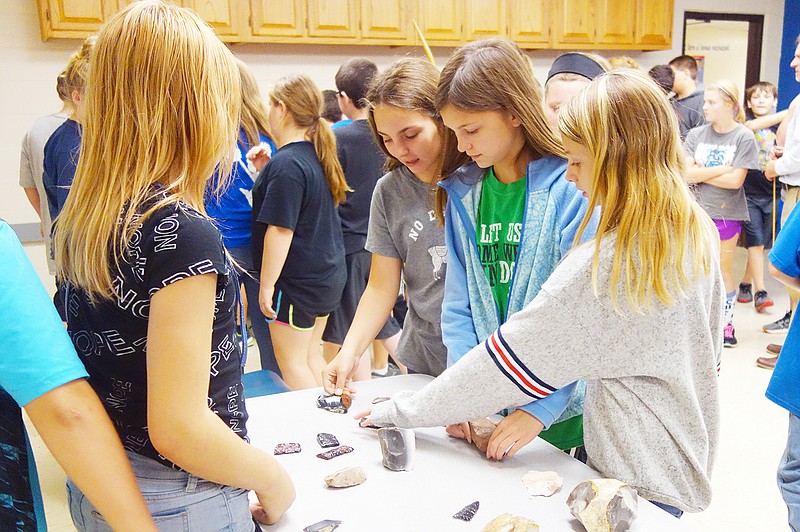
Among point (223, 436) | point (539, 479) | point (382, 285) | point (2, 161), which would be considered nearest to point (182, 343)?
point (223, 436)

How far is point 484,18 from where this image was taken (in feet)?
18.7

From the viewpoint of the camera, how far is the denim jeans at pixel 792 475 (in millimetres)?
1369

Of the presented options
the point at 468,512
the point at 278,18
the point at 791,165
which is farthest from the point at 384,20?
the point at 468,512

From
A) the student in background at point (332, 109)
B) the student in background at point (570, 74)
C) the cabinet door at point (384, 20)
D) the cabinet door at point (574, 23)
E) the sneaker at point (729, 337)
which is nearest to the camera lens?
the student in background at point (570, 74)

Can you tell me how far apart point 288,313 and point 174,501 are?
1.90 metres

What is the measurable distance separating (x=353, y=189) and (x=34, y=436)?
6.24 ft

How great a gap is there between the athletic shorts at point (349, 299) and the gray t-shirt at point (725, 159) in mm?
2500

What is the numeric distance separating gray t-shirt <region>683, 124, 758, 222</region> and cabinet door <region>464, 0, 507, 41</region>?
6.42 ft

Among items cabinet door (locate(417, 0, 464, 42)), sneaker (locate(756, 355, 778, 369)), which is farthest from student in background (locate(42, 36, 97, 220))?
sneaker (locate(756, 355, 778, 369))

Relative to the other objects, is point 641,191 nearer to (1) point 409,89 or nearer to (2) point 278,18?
(1) point 409,89

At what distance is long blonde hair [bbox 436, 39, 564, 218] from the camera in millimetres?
1307

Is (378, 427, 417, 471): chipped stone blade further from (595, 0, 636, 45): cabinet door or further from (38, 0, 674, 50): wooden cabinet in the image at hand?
(595, 0, 636, 45): cabinet door

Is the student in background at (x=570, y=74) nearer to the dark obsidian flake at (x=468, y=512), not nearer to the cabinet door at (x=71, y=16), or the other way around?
the dark obsidian flake at (x=468, y=512)

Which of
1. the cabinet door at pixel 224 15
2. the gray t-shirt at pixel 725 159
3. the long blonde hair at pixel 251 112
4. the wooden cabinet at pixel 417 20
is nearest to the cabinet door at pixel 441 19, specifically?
the wooden cabinet at pixel 417 20
